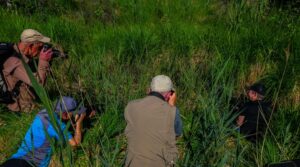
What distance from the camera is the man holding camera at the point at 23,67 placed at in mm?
4573

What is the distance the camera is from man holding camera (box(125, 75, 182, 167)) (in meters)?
3.36

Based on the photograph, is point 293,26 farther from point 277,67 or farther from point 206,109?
point 206,109

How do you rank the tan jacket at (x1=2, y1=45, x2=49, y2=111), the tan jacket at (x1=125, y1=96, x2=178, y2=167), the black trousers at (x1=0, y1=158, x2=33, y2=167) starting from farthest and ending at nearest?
the tan jacket at (x1=2, y1=45, x2=49, y2=111)
the black trousers at (x1=0, y1=158, x2=33, y2=167)
the tan jacket at (x1=125, y1=96, x2=178, y2=167)

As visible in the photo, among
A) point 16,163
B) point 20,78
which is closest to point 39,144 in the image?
point 16,163

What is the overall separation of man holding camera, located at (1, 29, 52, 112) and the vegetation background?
16cm

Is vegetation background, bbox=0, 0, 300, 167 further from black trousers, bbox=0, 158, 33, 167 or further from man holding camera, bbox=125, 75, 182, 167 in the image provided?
black trousers, bbox=0, 158, 33, 167

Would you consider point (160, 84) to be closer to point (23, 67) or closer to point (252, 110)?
point (252, 110)

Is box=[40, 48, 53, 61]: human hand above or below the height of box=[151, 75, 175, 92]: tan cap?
below

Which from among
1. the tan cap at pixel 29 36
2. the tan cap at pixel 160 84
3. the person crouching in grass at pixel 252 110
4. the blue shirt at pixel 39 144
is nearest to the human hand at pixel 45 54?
the tan cap at pixel 29 36

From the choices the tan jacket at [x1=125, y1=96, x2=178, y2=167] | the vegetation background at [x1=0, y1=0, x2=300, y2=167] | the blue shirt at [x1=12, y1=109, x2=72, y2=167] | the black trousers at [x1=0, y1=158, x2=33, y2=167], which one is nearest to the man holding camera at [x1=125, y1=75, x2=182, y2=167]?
the tan jacket at [x1=125, y1=96, x2=178, y2=167]

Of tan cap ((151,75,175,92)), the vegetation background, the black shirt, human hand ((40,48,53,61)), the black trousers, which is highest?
tan cap ((151,75,175,92))

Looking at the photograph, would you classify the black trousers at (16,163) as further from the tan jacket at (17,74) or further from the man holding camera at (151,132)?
the tan jacket at (17,74)

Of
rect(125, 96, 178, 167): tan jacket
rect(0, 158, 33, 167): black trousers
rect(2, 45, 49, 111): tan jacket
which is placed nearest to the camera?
rect(125, 96, 178, 167): tan jacket

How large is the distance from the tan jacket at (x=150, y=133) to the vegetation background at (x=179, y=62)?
0.48 ft
